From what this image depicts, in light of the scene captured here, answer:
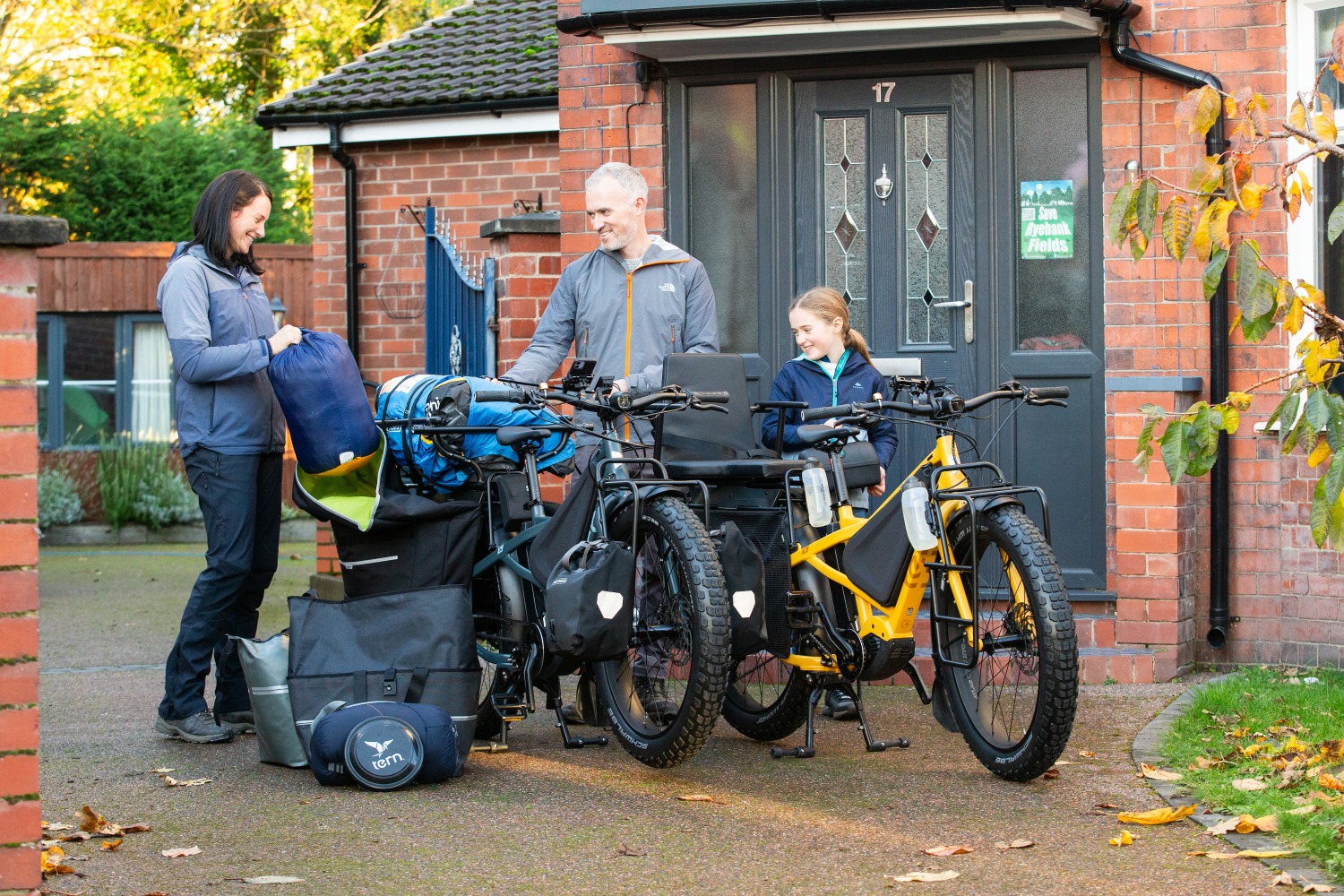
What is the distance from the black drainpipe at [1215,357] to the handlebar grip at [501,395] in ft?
11.3

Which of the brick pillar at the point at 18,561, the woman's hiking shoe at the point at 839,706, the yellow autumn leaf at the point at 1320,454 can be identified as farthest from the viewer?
the woman's hiking shoe at the point at 839,706

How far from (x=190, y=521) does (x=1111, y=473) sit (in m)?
13.1

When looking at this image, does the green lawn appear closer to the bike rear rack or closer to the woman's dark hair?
the bike rear rack

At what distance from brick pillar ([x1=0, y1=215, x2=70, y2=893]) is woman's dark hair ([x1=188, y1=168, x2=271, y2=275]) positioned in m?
2.60

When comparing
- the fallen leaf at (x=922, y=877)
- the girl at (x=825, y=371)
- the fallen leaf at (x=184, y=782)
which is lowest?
the fallen leaf at (x=922, y=877)

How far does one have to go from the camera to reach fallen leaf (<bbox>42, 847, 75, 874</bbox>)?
161 inches

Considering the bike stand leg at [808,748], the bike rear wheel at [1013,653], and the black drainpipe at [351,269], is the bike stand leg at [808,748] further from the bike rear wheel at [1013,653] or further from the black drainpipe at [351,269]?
the black drainpipe at [351,269]

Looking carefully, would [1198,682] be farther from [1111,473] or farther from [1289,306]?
[1289,306]

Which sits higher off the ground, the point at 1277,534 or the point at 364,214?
the point at 364,214

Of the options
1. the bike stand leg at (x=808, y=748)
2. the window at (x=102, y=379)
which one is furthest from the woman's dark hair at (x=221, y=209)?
the window at (x=102, y=379)

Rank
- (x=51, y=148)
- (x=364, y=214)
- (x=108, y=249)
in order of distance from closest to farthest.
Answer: (x=364, y=214) → (x=108, y=249) → (x=51, y=148)

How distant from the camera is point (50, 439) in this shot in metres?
19.8

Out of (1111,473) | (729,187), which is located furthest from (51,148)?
(1111,473)

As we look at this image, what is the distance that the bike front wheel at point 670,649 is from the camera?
4.75 metres
